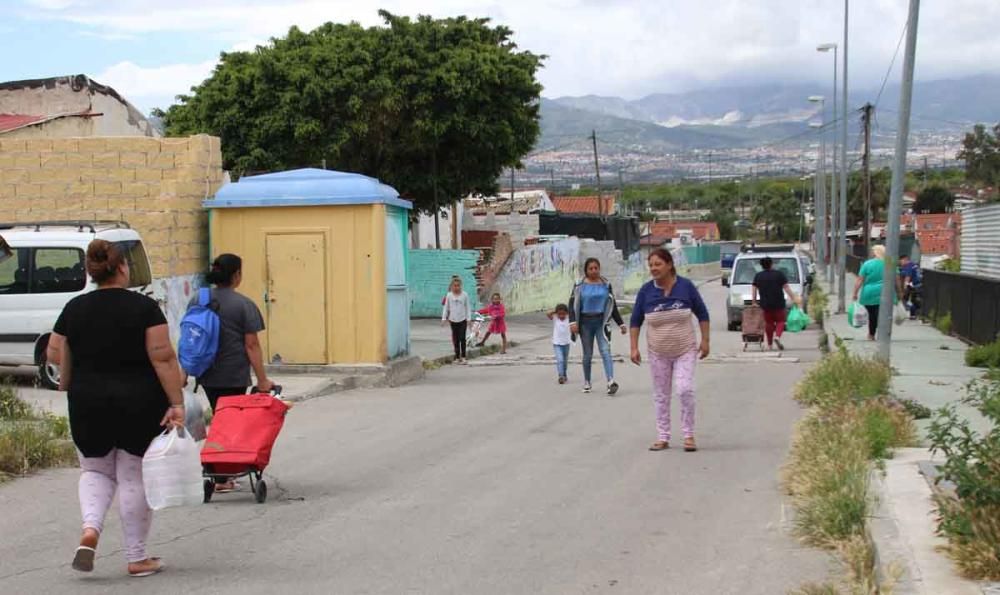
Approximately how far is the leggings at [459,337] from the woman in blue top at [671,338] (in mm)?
11878

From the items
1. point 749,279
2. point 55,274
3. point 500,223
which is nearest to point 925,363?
point 55,274

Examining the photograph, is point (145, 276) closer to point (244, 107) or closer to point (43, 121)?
point (43, 121)

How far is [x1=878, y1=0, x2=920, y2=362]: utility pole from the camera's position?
16734 millimetres

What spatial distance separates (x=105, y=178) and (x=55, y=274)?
2.85 m

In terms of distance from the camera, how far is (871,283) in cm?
2111

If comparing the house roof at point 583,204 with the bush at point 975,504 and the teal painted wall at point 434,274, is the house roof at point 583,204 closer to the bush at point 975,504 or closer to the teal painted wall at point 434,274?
the teal painted wall at point 434,274

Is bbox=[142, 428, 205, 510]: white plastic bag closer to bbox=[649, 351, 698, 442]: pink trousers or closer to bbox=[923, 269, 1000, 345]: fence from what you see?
bbox=[649, 351, 698, 442]: pink trousers

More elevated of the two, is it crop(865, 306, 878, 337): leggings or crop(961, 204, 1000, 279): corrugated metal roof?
crop(961, 204, 1000, 279): corrugated metal roof

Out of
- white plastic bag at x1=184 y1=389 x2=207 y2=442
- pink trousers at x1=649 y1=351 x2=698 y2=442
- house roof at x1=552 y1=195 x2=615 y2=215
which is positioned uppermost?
house roof at x1=552 y1=195 x2=615 y2=215

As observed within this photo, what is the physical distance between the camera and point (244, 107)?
33.9 meters

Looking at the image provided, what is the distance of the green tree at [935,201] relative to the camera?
114125mm

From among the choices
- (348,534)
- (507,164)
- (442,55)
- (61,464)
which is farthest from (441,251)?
(348,534)

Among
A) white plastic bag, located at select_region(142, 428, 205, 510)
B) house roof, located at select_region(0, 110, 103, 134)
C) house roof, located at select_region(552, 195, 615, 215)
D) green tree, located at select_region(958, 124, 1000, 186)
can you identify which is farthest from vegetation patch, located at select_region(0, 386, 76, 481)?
house roof, located at select_region(552, 195, 615, 215)

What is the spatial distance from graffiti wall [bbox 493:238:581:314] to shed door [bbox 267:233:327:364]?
20575 mm
